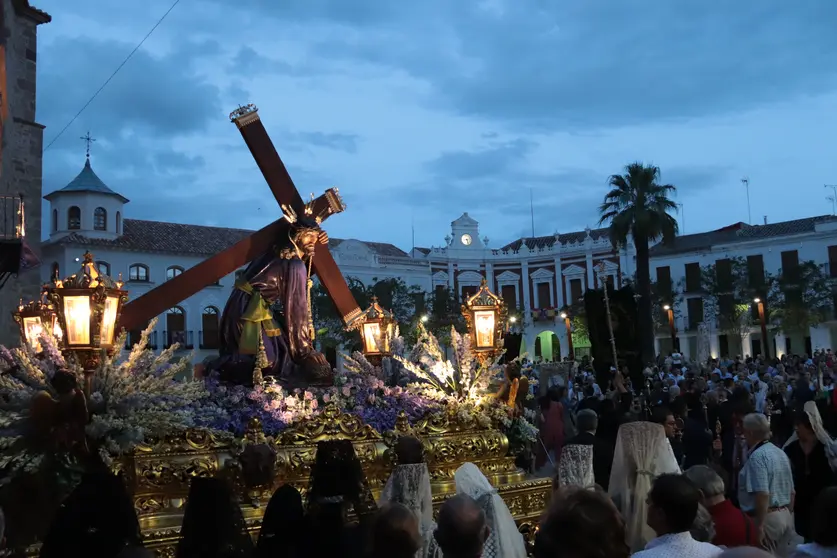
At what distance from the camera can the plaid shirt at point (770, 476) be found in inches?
240

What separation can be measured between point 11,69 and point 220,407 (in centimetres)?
1544

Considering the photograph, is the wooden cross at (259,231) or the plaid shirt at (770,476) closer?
the plaid shirt at (770,476)

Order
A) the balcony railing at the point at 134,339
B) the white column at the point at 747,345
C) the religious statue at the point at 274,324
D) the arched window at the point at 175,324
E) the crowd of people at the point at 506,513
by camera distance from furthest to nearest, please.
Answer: the white column at the point at 747,345
the arched window at the point at 175,324
the balcony railing at the point at 134,339
the religious statue at the point at 274,324
the crowd of people at the point at 506,513

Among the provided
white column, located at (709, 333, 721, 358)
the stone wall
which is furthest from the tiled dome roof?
white column, located at (709, 333, 721, 358)

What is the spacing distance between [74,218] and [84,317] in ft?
140

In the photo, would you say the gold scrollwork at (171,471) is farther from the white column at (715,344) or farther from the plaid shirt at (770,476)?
the white column at (715,344)

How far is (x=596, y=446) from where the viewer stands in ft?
26.1

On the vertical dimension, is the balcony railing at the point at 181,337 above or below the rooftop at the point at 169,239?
below

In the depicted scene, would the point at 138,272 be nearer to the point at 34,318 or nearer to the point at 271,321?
the point at 34,318

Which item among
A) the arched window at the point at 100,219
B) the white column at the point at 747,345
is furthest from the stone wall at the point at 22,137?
the white column at the point at 747,345

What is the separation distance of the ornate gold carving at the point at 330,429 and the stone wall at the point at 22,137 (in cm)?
1409

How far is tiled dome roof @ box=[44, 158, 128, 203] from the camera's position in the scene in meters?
46.0

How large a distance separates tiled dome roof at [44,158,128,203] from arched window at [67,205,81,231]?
1.08 meters

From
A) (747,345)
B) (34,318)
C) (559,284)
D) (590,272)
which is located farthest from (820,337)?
(34,318)
